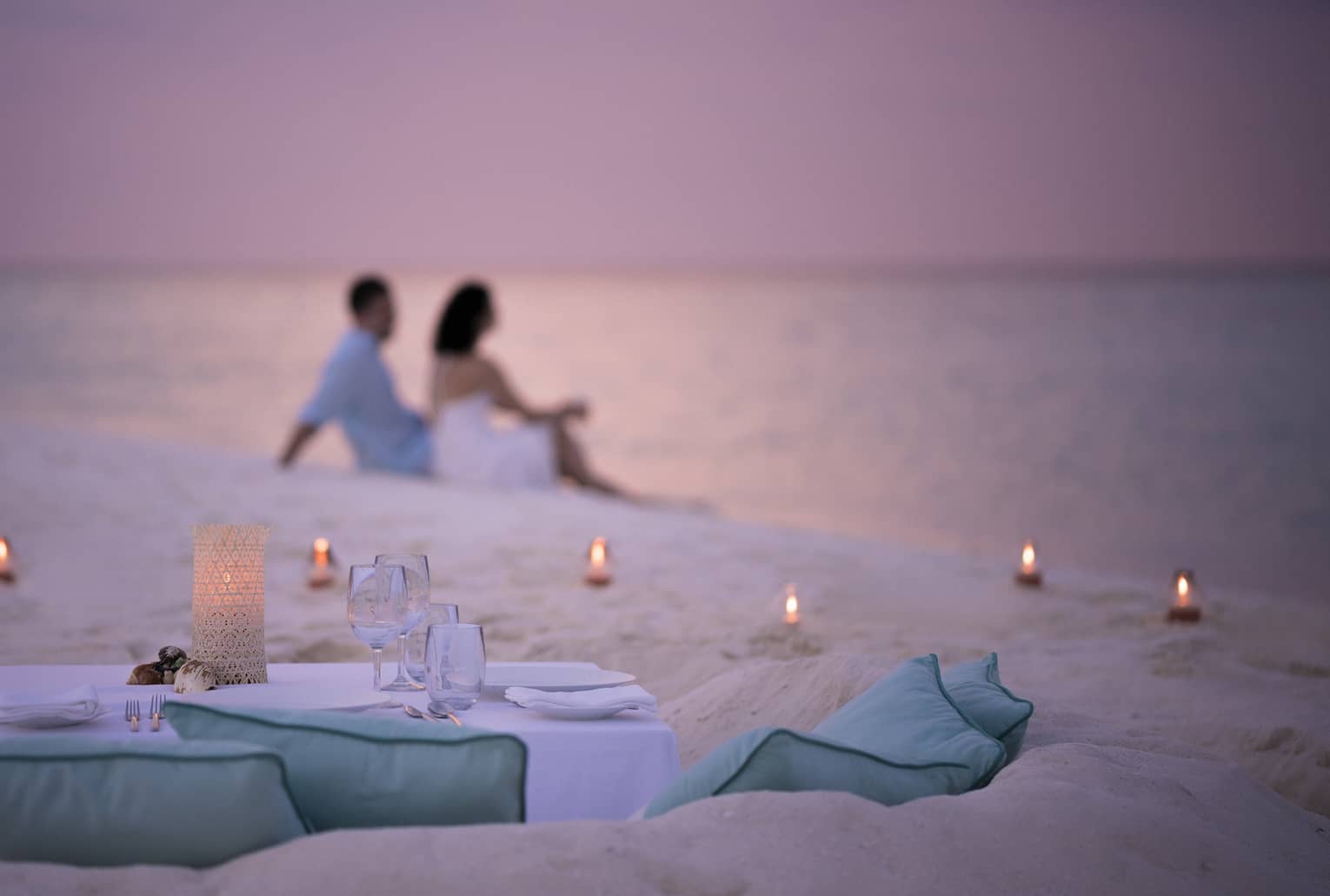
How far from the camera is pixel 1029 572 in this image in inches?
273

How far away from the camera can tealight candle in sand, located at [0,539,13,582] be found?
5.94 metres

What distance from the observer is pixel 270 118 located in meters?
33.4

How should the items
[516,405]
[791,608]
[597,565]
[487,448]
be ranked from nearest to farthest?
[791,608]
[597,565]
[487,448]
[516,405]

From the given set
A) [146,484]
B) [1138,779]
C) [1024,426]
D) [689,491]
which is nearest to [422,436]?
[146,484]

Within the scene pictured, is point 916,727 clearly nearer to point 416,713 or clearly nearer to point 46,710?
point 416,713

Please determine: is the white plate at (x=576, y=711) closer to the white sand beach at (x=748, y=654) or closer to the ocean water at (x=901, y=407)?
the white sand beach at (x=748, y=654)

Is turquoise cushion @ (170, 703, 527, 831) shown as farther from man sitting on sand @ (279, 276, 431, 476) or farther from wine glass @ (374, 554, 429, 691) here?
man sitting on sand @ (279, 276, 431, 476)

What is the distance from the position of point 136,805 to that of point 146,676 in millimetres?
1080

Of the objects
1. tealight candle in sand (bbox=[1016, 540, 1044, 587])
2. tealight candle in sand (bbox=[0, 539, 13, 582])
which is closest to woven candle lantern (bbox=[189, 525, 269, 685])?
tealight candle in sand (bbox=[0, 539, 13, 582])

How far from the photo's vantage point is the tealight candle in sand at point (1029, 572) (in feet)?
22.6

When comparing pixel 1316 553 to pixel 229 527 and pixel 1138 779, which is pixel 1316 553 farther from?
pixel 229 527

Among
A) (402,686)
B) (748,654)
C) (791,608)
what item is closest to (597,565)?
(791,608)

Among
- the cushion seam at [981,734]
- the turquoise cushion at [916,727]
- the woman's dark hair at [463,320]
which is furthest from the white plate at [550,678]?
the woman's dark hair at [463,320]

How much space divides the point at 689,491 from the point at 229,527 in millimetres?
9831
